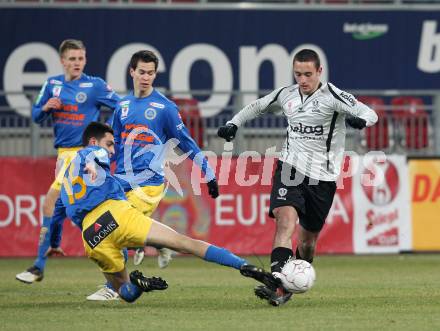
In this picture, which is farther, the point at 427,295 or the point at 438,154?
the point at 438,154

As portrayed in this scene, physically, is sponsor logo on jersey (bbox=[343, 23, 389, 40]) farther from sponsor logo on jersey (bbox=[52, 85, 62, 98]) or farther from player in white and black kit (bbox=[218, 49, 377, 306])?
player in white and black kit (bbox=[218, 49, 377, 306])

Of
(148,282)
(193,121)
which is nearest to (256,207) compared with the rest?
(193,121)

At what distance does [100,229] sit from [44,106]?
328cm

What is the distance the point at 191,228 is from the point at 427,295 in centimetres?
637

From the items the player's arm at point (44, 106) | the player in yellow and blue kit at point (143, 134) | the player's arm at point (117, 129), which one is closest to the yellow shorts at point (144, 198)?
the player in yellow and blue kit at point (143, 134)

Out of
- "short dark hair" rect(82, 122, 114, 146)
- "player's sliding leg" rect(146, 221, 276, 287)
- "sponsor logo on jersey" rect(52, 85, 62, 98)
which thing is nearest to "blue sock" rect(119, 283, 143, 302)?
"player's sliding leg" rect(146, 221, 276, 287)

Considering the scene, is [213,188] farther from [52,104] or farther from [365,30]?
[365,30]

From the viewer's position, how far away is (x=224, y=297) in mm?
11055

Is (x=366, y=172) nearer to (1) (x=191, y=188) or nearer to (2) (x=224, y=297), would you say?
(1) (x=191, y=188)

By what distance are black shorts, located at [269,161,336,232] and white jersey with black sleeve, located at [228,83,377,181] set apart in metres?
0.07

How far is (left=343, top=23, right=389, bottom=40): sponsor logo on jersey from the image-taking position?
20.1m

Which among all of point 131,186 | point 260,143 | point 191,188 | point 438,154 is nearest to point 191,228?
point 191,188

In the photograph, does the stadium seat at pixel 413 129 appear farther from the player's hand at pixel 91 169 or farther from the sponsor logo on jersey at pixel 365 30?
the player's hand at pixel 91 169

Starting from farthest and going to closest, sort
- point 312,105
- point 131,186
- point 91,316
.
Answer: point 131,186, point 312,105, point 91,316
